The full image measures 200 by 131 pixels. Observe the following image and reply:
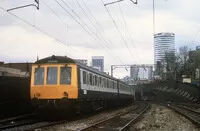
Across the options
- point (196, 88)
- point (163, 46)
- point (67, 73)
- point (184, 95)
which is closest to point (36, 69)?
point (67, 73)

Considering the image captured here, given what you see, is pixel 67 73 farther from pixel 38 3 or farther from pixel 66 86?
pixel 38 3

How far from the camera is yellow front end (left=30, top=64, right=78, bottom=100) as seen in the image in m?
20.2

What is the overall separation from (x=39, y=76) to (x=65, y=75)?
1.40 meters

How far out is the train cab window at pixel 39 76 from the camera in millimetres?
20861

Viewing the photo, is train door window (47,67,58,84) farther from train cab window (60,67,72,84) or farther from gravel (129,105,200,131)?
gravel (129,105,200,131)

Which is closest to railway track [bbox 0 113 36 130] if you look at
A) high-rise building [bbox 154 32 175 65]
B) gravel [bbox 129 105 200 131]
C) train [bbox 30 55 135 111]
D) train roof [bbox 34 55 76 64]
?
train [bbox 30 55 135 111]

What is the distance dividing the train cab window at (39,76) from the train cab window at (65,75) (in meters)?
1.02

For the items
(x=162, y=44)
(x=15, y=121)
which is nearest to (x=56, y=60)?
(x=15, y=121)

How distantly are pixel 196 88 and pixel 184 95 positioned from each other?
8.90 meters

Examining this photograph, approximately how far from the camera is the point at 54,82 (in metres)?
20.6

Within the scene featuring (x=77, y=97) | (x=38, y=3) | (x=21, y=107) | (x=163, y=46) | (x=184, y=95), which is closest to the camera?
(x=38, y=3)

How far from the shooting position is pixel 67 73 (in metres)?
20.8

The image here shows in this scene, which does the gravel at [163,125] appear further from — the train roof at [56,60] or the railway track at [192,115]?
the train roof at [56,60]

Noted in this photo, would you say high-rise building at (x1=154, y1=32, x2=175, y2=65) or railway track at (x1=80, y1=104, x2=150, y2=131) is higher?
high-rise building at (x1=154, y1=32, x2=175, y2=65)
